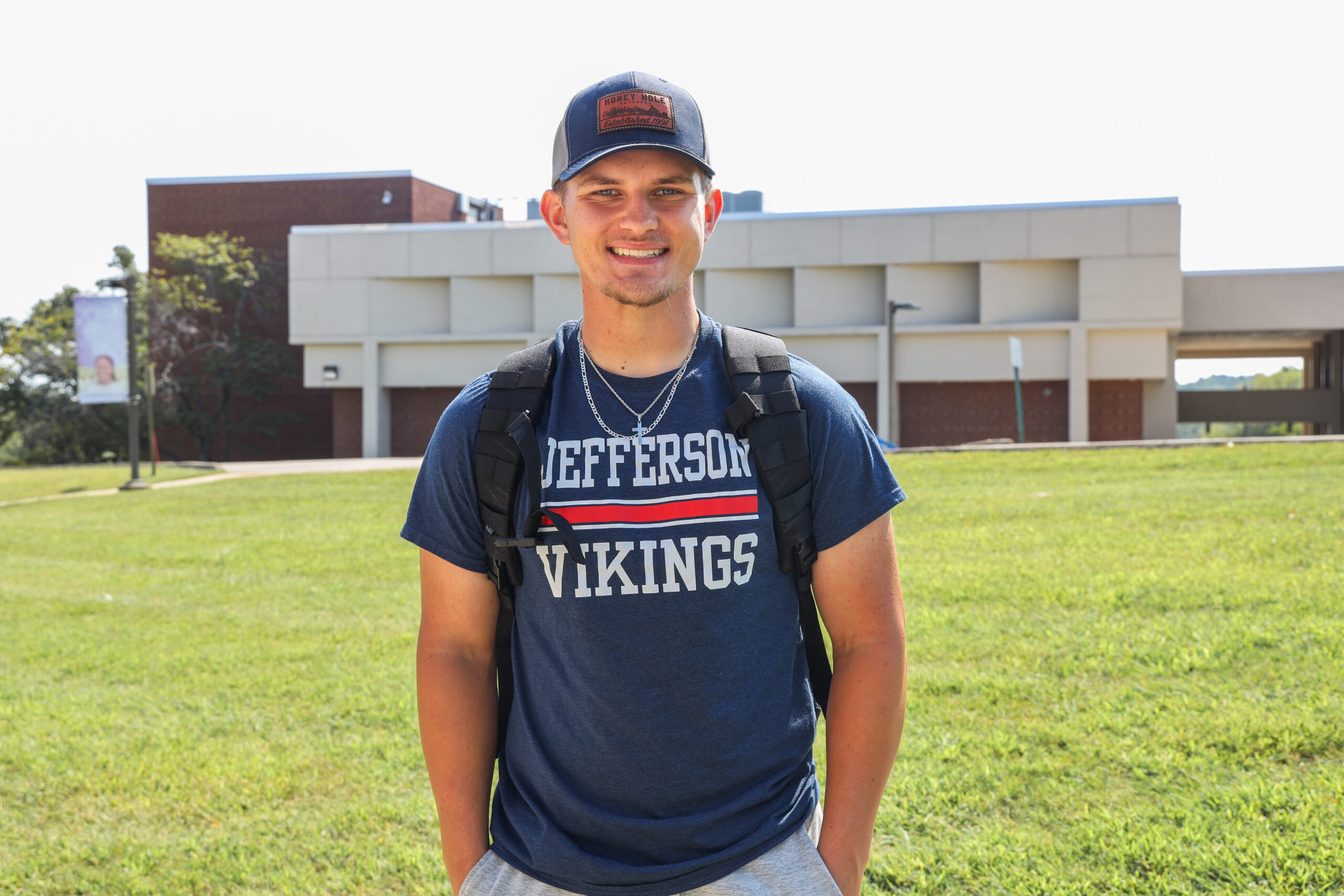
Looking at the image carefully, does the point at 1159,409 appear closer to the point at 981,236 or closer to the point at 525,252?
the point at 981,236

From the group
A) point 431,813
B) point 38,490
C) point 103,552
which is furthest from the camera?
point 38,490

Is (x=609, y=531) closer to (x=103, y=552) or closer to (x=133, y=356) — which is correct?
(x=103, y=552)

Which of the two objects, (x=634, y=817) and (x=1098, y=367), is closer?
(x=634, y=817)

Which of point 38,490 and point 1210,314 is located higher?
point 1210,314

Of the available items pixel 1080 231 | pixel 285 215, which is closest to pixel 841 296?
pixel 1080 231

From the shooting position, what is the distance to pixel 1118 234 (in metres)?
35.4

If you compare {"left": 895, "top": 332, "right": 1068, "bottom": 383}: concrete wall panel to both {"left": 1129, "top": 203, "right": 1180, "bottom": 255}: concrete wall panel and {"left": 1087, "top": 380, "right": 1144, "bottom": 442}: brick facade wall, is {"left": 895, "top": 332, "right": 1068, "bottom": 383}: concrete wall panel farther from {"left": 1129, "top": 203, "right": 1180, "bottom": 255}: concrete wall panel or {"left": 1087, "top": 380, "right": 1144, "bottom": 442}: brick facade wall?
{"left": 1129, "top": 203, "right": 1180, "bottom": 255}: concrete wall panel

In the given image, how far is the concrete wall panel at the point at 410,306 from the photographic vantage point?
129 feet

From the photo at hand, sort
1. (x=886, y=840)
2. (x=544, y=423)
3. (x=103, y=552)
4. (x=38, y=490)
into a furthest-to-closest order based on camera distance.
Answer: (x=38, y=490)
(x=103, y=552)
(x=886, y=840)
(x=544, y=423)

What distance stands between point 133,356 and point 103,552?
13182 millimetres

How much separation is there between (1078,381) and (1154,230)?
17.4ft

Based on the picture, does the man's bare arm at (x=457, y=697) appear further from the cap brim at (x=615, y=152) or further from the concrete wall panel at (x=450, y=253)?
the concrete wall panel at (x=450, y=253)

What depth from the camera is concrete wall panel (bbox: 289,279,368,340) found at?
39188 millimetres

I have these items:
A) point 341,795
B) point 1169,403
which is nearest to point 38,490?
point 341,795
